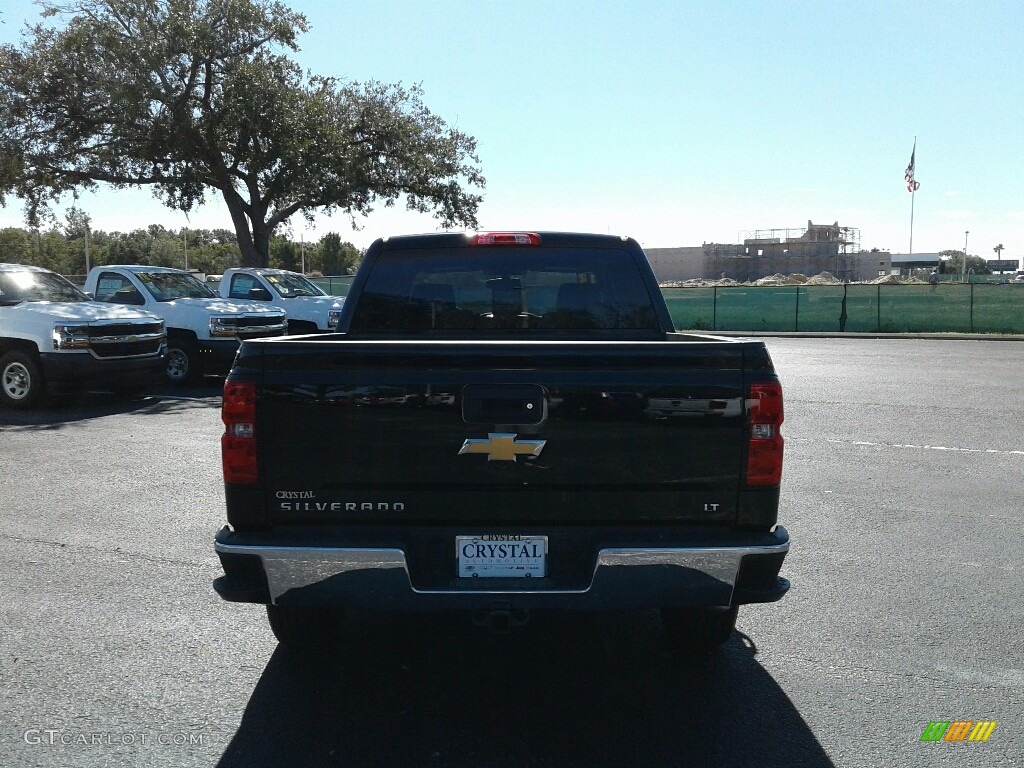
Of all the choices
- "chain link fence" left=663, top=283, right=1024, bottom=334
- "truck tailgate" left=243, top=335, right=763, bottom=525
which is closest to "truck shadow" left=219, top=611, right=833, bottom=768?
"truck tailgate" left=243, top=335, right=763, bottom=525

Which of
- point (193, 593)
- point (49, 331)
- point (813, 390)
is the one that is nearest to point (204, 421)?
point (49, 331)

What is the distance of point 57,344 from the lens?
12.2 meters

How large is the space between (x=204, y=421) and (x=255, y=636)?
7561mm

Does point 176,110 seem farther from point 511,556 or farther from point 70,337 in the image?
point 511,556

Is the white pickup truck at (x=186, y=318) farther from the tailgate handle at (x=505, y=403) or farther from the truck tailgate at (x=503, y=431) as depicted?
the tailgate handle at (x=505, y=403)

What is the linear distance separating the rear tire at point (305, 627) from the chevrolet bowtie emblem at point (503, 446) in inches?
46.6

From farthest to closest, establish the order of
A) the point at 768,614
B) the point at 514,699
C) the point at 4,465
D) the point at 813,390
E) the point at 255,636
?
the point at 813,390, the point at 4,465, the point at 768,614, the point at 255,636, the point at 514,699

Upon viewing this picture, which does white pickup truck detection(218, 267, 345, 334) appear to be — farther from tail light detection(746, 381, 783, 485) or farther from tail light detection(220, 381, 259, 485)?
tail light detection(746, 381, 783, 485)

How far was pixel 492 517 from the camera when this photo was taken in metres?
3.43

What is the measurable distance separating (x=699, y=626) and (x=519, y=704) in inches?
36.5

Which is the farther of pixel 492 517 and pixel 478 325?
pixel 478 325

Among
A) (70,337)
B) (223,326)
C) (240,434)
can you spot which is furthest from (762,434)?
(223,326)

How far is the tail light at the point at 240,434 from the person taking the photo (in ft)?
11.3

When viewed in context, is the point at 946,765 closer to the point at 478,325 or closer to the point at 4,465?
the point at 478,325
